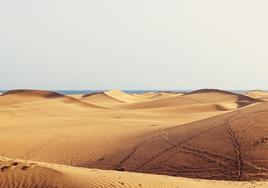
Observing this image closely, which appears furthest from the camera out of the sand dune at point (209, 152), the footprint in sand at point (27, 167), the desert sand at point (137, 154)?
the sand dune at point (209, 152)

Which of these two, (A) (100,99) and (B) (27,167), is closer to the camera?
(B) (27,167)

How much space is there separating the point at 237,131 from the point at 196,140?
1.39 meters

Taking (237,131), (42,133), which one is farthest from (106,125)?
(237,131)

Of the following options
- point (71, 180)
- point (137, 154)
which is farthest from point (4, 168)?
point (137, 154)

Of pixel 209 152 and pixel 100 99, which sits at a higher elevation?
pixel 209 152

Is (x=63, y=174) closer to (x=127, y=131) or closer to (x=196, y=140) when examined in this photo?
(x=196, y=140)

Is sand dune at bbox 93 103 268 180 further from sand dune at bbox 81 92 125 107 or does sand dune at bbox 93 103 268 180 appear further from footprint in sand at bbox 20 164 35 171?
sand dune at bbox 81 92 125 107

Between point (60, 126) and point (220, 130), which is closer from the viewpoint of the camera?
point (220, 130)

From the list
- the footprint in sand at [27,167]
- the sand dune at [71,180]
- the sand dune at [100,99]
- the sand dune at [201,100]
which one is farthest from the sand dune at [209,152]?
the sand dune at [100,99]

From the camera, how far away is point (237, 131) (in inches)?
614

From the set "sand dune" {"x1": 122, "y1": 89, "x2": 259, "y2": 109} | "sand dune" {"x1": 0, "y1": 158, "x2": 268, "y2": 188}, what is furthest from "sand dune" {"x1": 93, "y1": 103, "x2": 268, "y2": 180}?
"sand dune" {"x1": 122, "y1": 89, "x2": 259, "y2": 109}

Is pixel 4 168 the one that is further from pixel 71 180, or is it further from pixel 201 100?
pixel 201 100

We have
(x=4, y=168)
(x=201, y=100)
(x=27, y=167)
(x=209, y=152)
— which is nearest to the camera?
(x=27, y=167)

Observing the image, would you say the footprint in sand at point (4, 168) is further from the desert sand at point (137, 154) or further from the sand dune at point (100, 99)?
the sand dune at point (100, 99)
